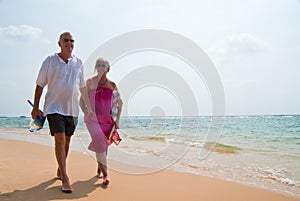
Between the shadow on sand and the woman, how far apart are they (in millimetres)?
383

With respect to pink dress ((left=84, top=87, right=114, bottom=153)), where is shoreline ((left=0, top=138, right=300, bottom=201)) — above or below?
below

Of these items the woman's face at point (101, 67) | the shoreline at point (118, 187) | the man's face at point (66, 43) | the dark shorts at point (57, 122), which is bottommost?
the shoreline at point (118, 187)

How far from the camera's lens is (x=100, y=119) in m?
3.16

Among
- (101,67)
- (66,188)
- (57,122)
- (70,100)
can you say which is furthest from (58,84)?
(66,188)

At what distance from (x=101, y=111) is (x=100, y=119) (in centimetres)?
10

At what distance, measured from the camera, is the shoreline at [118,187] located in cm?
250

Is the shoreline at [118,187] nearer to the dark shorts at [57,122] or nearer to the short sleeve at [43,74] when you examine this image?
the dark shorts at [57,122]

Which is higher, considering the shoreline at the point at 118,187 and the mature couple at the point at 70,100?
the mature couple at the point at 70,100

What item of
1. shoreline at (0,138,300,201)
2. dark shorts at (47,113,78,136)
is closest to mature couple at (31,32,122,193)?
dark shorts at (47,113,78,136)

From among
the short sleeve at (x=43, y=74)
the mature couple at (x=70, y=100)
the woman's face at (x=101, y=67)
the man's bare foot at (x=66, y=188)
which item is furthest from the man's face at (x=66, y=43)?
the man's bare foot at (x=66, y=188)

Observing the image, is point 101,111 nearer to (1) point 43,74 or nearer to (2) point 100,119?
(2) point 100,119

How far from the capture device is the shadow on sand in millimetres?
2309

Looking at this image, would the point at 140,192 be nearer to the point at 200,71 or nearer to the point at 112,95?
the point at 112,95

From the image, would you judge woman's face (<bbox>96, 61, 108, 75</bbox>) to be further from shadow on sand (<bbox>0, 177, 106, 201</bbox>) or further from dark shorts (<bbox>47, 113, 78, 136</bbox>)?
shadow on sand (<bbox>0, 177, 106, 201</bbox>)
